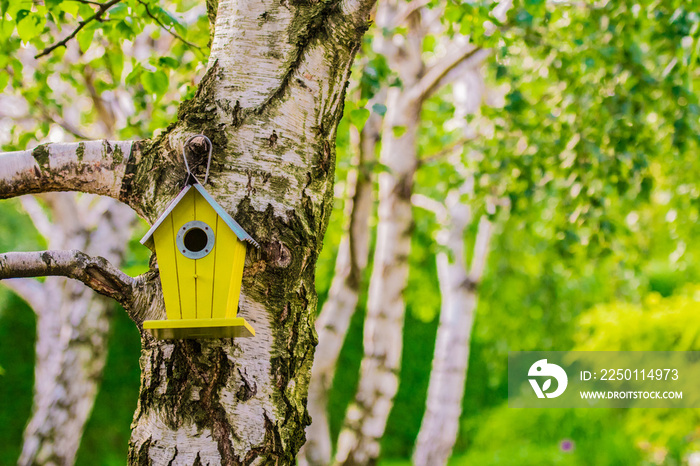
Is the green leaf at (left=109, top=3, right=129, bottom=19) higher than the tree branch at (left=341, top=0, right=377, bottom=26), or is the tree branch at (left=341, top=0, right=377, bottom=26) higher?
the green leaf at (left=109, top=3, right=129, bottom=19)

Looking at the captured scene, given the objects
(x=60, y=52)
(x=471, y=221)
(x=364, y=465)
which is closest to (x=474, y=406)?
(x=471, y=221)

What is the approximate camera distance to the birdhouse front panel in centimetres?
110

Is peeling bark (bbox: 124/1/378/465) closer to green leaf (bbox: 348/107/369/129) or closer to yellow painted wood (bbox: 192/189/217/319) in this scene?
yellow painted wood (bbox: 192/189/217/319)

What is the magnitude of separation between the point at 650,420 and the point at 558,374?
3.09 ft

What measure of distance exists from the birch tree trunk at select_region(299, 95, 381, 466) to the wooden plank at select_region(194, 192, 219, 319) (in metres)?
1.90

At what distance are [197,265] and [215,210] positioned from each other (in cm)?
12

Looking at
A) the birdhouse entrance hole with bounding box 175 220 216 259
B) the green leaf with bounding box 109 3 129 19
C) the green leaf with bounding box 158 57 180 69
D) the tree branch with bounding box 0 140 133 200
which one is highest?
the green leaf with bounding box 109 3 129 19

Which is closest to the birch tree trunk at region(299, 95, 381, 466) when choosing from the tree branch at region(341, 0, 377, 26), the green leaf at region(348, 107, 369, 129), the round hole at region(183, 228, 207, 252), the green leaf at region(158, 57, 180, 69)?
the green leaf at region(348, 107, 369, 129)

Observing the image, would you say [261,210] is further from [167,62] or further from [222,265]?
[167,62]

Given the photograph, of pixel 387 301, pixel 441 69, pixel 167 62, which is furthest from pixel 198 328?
pixel 441 69

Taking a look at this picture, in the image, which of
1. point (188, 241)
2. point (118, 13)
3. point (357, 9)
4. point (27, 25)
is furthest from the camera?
point (118, 13)

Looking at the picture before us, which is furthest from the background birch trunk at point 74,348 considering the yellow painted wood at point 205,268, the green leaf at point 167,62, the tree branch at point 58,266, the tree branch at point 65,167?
the yellow painted wood at point 205,268

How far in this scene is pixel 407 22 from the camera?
11.9 feet

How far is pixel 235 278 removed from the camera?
1105mm
